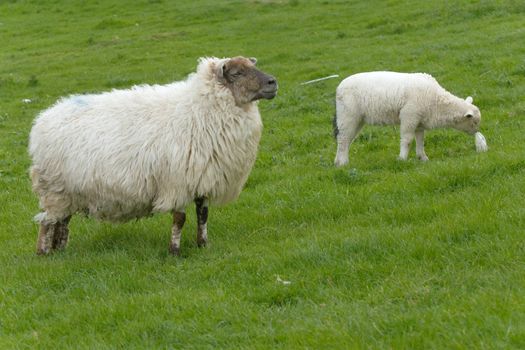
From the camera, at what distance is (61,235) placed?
8938mm

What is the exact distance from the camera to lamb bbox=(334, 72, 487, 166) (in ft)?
37.4

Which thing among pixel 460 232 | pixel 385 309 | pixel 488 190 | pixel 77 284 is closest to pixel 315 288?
pixel 385 309

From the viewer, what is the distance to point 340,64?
68.7ft

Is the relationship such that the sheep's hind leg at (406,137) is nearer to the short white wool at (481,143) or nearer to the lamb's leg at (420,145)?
the lamb's leg at (420,145)

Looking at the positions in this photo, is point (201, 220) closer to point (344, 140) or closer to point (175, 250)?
point (175, 250)

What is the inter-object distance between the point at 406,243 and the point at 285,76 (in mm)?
14332

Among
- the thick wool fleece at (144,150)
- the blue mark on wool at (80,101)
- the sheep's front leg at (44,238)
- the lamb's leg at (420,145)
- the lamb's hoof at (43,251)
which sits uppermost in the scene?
the blue mark on wool at (80,101)

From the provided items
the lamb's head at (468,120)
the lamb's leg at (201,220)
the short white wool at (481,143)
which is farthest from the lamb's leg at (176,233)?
the lamb's head at (468,120)

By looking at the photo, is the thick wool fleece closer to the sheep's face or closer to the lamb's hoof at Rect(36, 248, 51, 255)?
the sheep's face

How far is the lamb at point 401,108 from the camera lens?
11.4 metres

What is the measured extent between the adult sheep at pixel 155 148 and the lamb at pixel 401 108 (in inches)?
140

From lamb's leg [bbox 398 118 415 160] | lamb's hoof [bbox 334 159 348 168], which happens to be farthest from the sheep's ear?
lamb's leg [bbox 398 118 415 160]

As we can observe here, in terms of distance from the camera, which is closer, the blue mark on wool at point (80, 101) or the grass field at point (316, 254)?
the grass field at point (316, 254)

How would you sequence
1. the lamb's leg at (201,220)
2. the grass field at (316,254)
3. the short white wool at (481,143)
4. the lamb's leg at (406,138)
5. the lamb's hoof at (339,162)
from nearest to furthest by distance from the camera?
the grass field at (316,254) → the lamb's leg at (201,220) → the short white wool at (481,143) → the lamb's leg at (406,138) → the lamb's hoof at (339,162)
